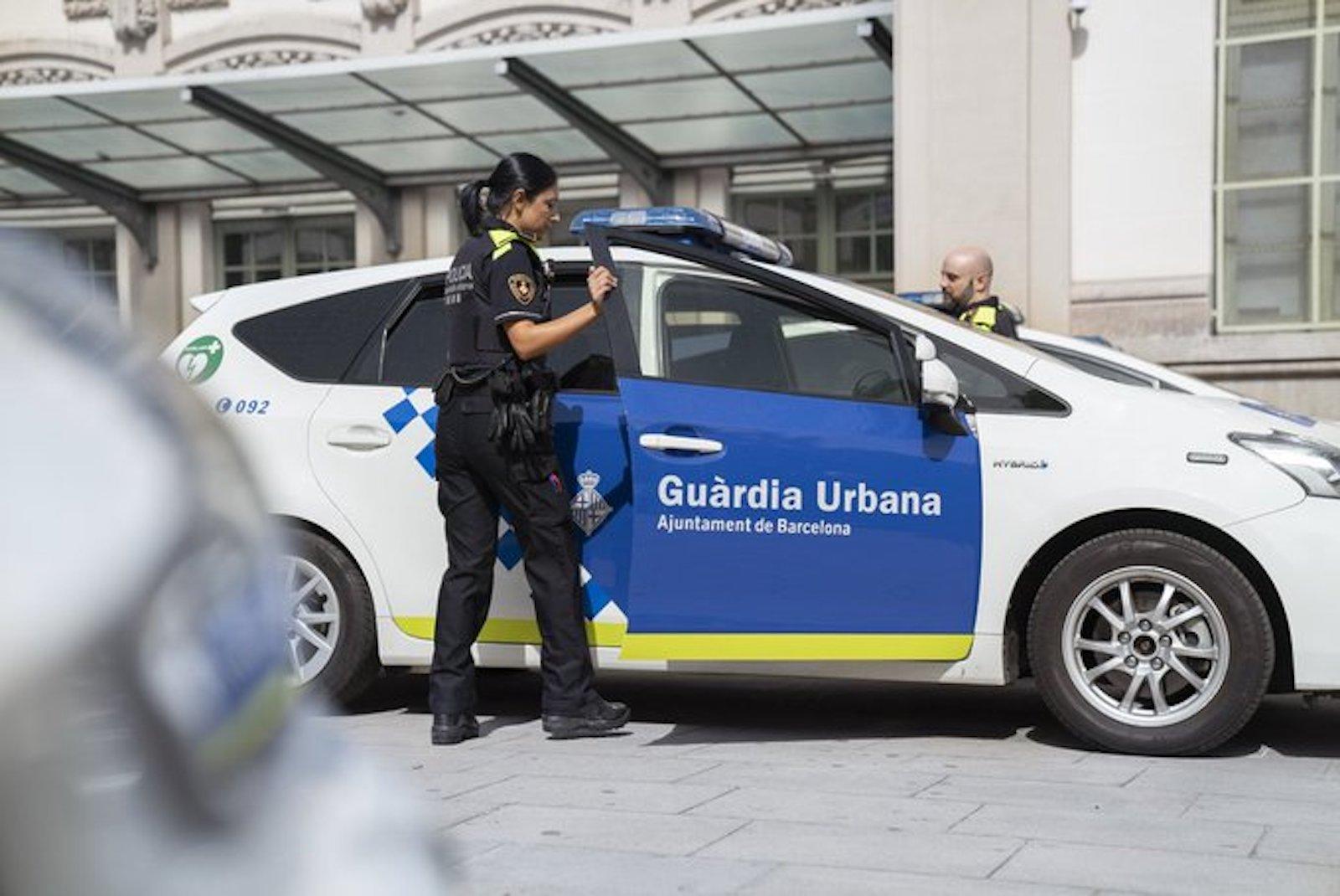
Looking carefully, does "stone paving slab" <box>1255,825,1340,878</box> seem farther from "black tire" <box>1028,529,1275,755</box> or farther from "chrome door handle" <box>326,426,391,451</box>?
"chrome door handle" <box>326,426,391,451</box>

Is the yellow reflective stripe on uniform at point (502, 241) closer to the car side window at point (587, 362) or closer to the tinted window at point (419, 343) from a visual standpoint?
the car side window at point (587, 362)

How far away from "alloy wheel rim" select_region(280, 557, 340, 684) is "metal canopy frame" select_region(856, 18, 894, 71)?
25.2ft

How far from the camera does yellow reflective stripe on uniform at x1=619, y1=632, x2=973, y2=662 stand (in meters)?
4.84

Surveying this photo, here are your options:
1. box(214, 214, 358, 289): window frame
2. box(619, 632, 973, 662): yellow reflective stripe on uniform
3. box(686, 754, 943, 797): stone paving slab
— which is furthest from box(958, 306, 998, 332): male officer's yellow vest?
box(214, 214, 358, 289): window frame

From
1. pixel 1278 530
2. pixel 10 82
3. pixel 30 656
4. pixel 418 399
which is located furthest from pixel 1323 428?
pixel 10 82

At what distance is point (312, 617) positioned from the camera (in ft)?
18.1

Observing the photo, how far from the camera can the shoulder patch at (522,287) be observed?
16.2 feet

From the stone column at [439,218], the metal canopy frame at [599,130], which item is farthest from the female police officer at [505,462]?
the stone column at [439,218]

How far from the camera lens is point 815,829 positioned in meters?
3.77

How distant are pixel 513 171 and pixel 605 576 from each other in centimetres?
127

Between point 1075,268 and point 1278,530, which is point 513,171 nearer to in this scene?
point 1278,530

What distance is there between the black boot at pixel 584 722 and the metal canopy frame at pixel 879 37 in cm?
794

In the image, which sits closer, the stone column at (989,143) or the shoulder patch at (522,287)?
the shoulder patch at (522,287)

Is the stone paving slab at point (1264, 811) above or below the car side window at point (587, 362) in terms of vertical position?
below
